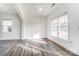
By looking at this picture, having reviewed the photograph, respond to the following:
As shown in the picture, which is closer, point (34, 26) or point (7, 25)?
point (7, 25)

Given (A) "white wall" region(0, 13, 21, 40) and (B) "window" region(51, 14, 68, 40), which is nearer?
(B) "window" region(51, 14, 68, 40)

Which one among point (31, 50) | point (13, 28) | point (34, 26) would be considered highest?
point (34, 26)

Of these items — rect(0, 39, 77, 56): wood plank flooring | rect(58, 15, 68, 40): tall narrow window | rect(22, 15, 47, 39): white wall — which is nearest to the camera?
rect(0, 39, 77, 56): wood plank flooring

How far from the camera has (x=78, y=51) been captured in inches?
126

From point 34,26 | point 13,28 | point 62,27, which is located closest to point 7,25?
point 13,28

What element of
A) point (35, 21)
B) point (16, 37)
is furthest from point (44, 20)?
point (16, 37)

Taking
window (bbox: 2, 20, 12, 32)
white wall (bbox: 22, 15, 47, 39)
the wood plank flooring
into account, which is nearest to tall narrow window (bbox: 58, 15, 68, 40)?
the wood plank flooring

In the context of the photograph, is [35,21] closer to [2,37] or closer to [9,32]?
[9,32]

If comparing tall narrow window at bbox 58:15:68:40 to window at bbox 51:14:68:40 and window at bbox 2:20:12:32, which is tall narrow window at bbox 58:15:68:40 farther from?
window at bbox 2:20:12:32

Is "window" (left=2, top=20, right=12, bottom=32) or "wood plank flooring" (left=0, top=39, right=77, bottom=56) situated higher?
"window" (left=2, top=20, right=12, bottom=32)

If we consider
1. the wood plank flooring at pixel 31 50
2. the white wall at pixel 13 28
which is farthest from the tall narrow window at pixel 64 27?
the white wall at pixel 13 28

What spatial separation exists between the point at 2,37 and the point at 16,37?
115cm

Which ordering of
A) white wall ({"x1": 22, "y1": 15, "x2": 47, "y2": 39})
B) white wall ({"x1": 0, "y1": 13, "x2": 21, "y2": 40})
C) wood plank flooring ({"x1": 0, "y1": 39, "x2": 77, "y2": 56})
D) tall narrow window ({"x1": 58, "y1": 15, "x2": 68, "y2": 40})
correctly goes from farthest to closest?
white wall ({"x1": 22, "y1": 15, "x2": 47, "y2": 39}), white wall ({"x1": 0, "y1": 13, "x2": 21, "y2": 40}), tall narrow window ({"x1": 58, "y1": 15, "x2": 68, "y2": 40}), wood plank flooring ({"x1": 0, "y1": 39, "x2": 77, "y2": 56})

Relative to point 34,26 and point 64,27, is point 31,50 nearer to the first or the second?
point 64,27
